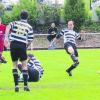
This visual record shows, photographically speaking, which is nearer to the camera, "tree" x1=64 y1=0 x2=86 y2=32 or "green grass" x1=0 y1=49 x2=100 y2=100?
"green grass" x1=0 y1=49 x2=100 y2=100

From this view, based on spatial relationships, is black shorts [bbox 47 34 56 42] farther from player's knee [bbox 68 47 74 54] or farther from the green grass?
player's knee [bbox 68 47 74 54]

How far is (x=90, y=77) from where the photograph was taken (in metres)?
21.9

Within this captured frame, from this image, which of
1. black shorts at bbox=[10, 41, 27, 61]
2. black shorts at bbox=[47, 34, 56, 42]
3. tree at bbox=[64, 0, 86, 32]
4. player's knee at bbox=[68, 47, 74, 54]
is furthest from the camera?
tree at bbox=[64, 0, 86, 32]

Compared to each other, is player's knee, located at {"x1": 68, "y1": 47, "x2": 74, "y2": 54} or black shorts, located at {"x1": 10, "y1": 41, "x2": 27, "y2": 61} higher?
black shorts, located at {"x1": 10, "y1": 41, "x2": 27, "y2": 61}

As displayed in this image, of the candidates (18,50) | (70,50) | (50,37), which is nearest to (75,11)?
(50,37)

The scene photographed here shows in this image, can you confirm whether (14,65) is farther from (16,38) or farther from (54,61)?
(54,61)

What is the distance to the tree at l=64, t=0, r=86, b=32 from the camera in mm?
50906

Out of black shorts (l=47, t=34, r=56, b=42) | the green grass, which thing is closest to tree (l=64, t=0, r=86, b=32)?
black shorts (l=47, t=34, r=56, b=42)

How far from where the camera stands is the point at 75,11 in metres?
51.1

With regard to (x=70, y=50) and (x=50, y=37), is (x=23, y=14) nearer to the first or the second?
(x=70, y=50)

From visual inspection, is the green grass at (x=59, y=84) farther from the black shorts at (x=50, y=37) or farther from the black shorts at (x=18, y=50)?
the black shorts at (x=50, y=37)

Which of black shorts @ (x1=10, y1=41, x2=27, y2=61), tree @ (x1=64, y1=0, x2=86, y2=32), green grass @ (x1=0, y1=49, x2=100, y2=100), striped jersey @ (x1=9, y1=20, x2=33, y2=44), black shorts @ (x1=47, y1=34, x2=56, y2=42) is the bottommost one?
black shorts @ (x1=47, y1=34, x2=56, y2=42)

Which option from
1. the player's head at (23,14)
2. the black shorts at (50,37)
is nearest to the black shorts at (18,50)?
the player's head at (23,14)

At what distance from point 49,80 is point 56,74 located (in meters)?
2.35
